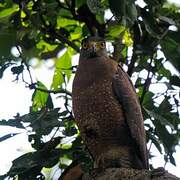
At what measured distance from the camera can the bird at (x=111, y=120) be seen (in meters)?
5.06

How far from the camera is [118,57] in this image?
5930mm

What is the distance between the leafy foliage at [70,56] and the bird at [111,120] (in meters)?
0.15

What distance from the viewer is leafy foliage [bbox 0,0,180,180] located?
5.07 m

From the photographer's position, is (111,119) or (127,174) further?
(111,119)

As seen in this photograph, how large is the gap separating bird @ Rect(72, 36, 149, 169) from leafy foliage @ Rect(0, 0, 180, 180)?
0.49 ft

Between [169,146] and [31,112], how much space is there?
1.20m

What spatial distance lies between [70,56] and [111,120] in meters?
1.18

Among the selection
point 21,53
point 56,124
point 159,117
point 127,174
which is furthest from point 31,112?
point 127,174

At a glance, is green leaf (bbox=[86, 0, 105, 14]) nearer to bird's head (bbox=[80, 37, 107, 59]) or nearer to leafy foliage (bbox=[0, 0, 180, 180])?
leafy foliage (bbox=[0, 0, 180, 180])

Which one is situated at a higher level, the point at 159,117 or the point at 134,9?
the point at 134,9

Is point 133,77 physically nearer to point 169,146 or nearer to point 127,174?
point 169,146

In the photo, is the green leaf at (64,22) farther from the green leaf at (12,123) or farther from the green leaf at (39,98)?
the green leaf at (12,123)

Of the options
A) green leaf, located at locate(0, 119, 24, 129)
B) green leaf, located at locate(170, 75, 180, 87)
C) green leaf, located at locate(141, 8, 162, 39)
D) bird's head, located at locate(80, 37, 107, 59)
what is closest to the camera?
green leaf, located at locate(141, 8, 162, 39)

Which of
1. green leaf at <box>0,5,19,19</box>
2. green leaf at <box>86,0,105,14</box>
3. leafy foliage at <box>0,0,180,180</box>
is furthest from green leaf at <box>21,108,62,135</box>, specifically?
green leaf at <box>0,5,19,19</box>
